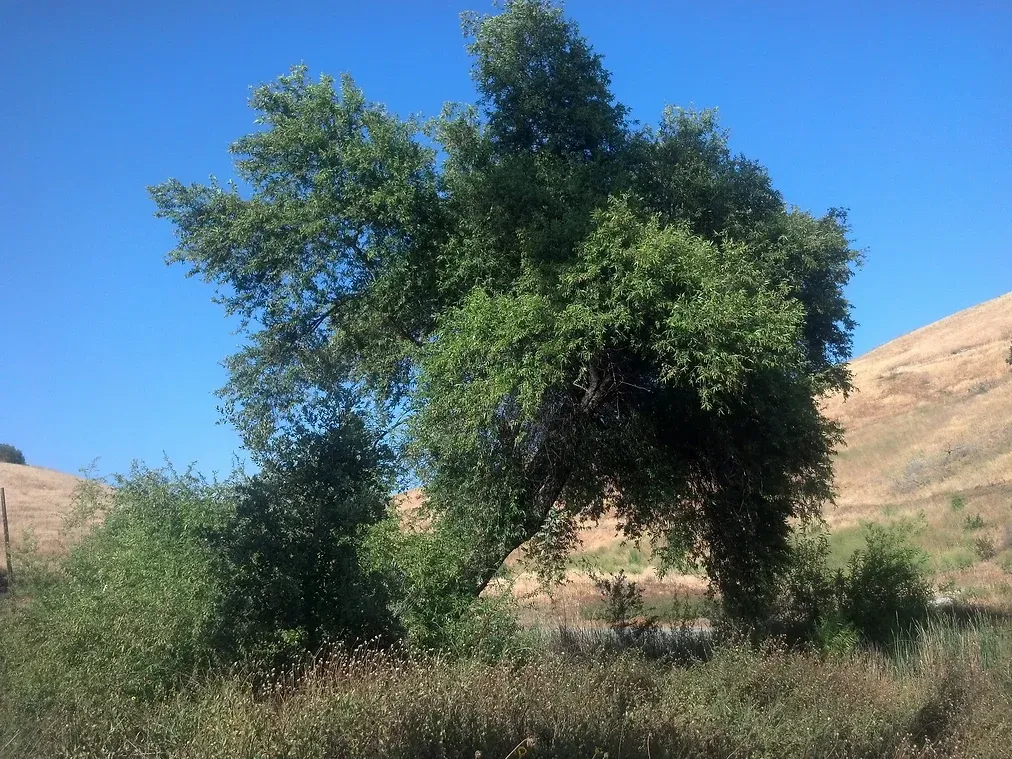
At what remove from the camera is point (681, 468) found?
1334 centimetres

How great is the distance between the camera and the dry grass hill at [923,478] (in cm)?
2170

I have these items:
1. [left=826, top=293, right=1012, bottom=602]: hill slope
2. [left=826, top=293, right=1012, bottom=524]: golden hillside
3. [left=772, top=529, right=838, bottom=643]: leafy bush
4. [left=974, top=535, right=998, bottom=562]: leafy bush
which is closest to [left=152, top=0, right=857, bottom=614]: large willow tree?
[left=772, top=529, right=838, bottom=643]: leafy bush

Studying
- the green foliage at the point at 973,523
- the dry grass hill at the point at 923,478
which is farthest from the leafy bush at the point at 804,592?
the green foliage at the point at 973,523

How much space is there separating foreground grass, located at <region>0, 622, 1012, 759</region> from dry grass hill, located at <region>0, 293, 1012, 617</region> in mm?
3582

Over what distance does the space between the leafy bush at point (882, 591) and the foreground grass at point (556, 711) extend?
10.4 feet

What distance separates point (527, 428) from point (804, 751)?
5.56 meters

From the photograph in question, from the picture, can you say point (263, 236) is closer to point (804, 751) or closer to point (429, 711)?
point (429, 711)

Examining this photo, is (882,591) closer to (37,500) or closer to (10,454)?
(37,500)

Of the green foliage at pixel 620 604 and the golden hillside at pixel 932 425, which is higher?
the golden hillside at pixel 932 425

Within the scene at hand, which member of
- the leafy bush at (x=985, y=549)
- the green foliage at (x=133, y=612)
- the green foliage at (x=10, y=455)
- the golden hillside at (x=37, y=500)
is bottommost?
the leafy bush at (x=985, y=549)

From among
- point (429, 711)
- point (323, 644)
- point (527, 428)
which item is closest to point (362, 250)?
point (527, 428)

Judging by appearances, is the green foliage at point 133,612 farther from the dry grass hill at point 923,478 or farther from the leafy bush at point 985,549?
the leafy bush at point 985,549

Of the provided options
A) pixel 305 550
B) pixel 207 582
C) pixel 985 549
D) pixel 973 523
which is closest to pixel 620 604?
pixel 305 550

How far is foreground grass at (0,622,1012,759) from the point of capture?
5.82 metres
